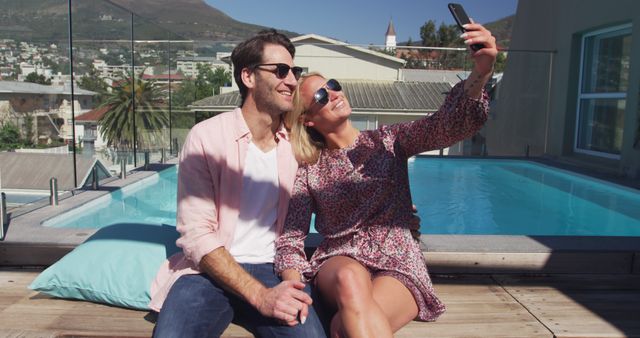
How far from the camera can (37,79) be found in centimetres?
576

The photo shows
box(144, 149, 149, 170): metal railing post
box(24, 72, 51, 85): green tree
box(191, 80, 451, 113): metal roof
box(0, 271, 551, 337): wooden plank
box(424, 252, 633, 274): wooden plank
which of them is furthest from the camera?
box(191, 80, 451, 113): metal roof

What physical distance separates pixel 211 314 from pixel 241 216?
41cm

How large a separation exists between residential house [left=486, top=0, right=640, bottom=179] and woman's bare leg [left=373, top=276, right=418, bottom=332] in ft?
21.7

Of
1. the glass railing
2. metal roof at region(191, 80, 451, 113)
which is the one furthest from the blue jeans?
metal roof at region(191, 80, 451, 113)

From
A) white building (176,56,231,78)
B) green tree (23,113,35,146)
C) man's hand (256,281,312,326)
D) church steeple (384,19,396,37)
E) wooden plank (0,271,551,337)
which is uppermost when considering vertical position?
church steeple (384,19,396,37)

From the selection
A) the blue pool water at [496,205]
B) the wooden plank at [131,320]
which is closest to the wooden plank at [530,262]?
the wooden plank at [131,320]

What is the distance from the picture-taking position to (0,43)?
5.34 metres

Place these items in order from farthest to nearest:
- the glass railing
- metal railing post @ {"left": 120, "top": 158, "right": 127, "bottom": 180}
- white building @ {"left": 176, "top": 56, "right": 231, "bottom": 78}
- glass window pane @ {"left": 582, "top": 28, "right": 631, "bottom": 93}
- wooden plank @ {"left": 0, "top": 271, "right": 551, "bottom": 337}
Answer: white building @ {"left": 176, "top": 56, "right": 231, "bottom": 78} < glass window pane @ {"left": 582, "top": 28, "right": 631, "bottom": 93} < metal railing post @ {"left": 120, "top": 158, "right": 127, "bottom": 180} < the glass railing < wooden plank @ {"left": 0, "top": 271, "right": 551, "bottom": 337}

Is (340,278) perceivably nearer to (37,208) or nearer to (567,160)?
(37,208)

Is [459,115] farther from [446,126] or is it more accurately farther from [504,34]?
[504,34]

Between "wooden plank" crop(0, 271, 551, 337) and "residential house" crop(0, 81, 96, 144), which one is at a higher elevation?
"residential house" crop(0, 81, 96, 144)

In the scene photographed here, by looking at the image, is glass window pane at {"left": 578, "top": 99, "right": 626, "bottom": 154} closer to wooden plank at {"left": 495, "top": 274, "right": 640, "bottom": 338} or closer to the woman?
wooden plank at {"left": 495, "top": 274, "right": 640, "bottom": 338}

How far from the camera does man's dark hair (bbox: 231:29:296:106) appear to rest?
2178 millimetres

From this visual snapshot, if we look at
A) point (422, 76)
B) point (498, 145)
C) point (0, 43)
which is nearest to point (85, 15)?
point (0, 43)
